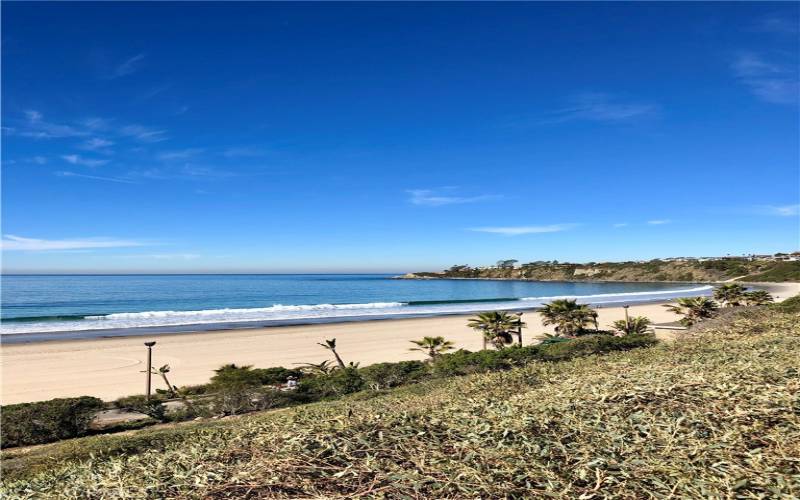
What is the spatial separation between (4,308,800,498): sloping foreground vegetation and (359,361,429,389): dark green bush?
28.7ft

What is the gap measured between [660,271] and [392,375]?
142594mm

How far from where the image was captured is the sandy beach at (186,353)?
769 inches

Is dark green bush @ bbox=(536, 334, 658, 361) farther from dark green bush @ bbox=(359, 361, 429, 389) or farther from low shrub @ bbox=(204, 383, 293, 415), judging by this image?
low shrub @ bbox=(204, 383, 293, 415)

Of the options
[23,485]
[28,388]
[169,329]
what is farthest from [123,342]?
[23,485]

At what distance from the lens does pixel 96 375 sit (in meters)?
21.2

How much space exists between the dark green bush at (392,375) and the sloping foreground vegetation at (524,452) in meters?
8.76

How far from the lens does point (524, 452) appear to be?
Result: 3.23 m

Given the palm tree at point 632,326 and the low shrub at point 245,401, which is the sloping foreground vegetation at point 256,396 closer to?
the low shrub at point 245,401

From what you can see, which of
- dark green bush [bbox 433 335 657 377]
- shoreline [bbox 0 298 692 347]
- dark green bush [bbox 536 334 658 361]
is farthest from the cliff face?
dark green bush [bbox 433 335 657 377]

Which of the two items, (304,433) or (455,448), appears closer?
(455,448)

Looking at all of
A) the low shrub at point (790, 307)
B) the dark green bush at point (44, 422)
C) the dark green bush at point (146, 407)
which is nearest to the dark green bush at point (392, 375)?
the dark green bush at point (146, 407)

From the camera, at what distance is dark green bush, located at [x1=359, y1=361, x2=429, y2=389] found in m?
13.3

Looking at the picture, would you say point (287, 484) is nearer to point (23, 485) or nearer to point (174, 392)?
point (23, 485)

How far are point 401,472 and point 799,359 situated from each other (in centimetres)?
514
